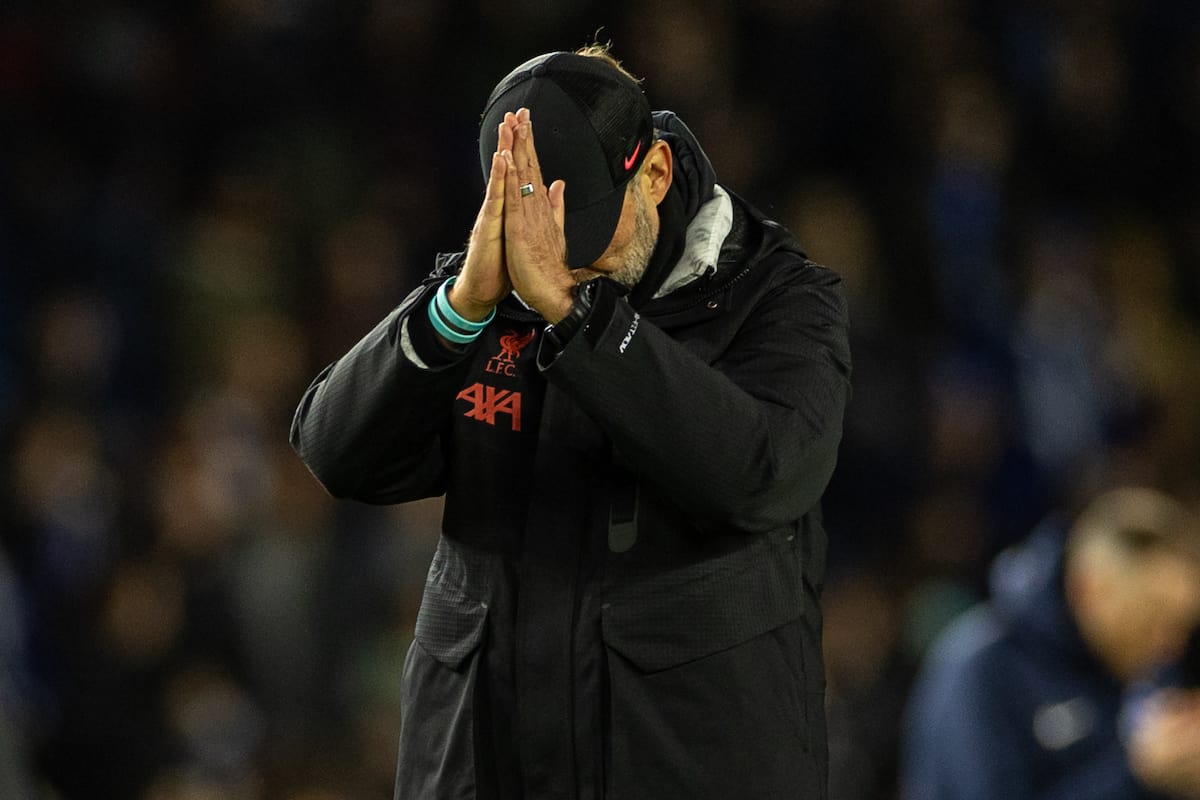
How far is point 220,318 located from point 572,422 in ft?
16.1

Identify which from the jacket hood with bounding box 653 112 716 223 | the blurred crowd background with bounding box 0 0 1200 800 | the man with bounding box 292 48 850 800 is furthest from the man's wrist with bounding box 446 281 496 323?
the blurred crowd background with bounding box 0 0 1200 800

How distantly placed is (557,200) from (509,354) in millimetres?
292

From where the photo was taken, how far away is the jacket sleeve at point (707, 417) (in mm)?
2418

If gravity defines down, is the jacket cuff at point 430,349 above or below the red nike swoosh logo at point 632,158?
below

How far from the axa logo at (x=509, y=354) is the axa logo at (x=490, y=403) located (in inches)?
1.0

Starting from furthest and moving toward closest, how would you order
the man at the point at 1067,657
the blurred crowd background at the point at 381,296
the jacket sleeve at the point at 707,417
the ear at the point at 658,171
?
1. the blurred crowd background at the point at 381,296
2. the man at the point at 1067,657
3. the ear at the point at 658,171
4. the jacket sleeve at the point at 707,417

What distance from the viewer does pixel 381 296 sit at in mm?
7316

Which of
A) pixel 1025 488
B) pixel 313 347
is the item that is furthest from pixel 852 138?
pixel 313 347

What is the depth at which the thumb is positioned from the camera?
251 cm

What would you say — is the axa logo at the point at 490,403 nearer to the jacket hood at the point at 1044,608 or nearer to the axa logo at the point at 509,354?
the axa logo at the point at 509,354

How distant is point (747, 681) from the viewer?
2.57m

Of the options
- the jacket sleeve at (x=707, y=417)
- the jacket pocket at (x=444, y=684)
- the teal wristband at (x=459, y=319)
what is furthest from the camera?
the jacket pocket at (x=444, y=684)

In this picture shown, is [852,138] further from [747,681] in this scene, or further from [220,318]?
[747,681]

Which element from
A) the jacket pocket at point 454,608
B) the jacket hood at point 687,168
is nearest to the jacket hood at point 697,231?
the jacket hood at point 687,168
